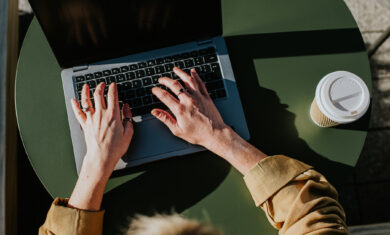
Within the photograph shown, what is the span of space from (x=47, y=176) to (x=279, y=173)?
663mm

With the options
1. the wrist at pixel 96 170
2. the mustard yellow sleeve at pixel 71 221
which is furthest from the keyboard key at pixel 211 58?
the mustard yellow sleeve at pixel 71 221

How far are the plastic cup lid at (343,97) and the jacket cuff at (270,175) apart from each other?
16cm

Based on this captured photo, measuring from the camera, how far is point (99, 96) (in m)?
0.86

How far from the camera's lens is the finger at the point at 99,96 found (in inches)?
33.8

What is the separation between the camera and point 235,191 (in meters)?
0.86

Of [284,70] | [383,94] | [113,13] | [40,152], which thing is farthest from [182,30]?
[383,94]

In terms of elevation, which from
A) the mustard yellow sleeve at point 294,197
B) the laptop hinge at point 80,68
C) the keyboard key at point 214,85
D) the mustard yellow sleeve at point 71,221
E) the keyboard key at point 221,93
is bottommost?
the mustard yellow sleeve at point 294,197

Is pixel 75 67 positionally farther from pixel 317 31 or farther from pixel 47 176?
pixel 317 31

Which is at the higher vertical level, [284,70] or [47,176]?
[284,70]

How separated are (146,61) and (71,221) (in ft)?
1.58

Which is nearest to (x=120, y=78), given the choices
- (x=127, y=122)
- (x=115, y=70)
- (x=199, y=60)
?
(x=115, y=70)

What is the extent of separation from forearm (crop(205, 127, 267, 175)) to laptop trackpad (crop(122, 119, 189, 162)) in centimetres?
9

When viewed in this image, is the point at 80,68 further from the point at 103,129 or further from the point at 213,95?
the point at 213,95

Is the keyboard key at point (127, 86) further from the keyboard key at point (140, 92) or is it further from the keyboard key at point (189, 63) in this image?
the keyboard key at point (189, 63)
